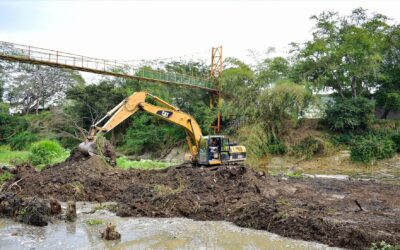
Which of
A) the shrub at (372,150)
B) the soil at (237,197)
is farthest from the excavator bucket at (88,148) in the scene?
the shrub at (372,150)

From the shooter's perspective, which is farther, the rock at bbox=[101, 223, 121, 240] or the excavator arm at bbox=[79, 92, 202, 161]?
the excavator arm at bbox=[79, 92, 202, 161]

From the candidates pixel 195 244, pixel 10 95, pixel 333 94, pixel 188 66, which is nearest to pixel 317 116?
pixel 333 94

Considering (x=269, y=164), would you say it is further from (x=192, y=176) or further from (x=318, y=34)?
(x=192, y=176)

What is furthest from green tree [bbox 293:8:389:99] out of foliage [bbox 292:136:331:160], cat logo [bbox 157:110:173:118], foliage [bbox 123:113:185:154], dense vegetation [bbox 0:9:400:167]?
cat logo [bbox 157:110:173:118]

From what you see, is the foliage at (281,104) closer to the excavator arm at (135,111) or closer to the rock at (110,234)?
the excavator arm at (135,111)

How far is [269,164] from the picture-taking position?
26.1 m

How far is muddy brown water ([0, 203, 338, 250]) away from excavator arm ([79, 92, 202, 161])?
4.61 meters

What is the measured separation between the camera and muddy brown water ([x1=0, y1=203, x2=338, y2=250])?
8.34m

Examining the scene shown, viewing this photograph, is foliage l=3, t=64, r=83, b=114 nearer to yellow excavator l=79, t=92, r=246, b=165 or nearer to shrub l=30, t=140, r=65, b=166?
shrub l=30, t=140, r=65, b=166

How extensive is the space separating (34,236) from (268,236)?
5039 millimetres

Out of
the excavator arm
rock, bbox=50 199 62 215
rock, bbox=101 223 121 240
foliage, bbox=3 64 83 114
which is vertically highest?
foliage, bbox=3 64 83 114

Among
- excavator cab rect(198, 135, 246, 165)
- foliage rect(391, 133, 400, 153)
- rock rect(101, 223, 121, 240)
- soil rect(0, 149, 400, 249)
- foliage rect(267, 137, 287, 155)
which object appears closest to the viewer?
rock rect(101, 223, 121, 240)

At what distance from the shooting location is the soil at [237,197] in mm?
8867

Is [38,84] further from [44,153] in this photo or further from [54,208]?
[54,208]
